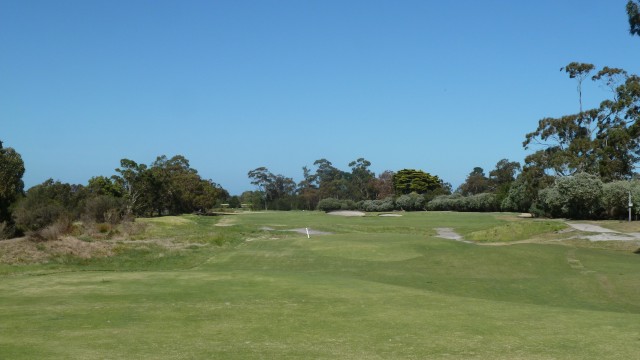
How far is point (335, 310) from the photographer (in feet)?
43.9

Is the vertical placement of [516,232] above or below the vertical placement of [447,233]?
above

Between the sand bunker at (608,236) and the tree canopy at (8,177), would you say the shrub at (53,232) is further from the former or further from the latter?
the sand bunker at (608,236)

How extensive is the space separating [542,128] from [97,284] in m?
68.1

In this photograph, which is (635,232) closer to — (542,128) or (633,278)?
(633,278)

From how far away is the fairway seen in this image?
930cm

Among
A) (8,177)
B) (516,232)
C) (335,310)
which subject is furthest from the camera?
(516,232)

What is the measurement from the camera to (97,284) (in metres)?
17.8

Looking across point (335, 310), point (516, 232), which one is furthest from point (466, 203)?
point (335, 310)

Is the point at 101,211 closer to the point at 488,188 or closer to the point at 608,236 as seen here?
the point at 608,236

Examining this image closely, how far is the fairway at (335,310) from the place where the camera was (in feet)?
30.5

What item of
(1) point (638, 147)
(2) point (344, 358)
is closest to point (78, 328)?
(2) point (344, 358)

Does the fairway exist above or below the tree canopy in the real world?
below

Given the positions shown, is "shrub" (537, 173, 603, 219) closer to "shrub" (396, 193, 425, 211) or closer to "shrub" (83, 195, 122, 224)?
"shrub" (396, 193, 425, 211)

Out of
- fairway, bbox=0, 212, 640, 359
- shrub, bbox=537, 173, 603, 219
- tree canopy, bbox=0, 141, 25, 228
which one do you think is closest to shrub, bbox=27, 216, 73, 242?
tree canopy, bbox=0, 141, 25, 228
